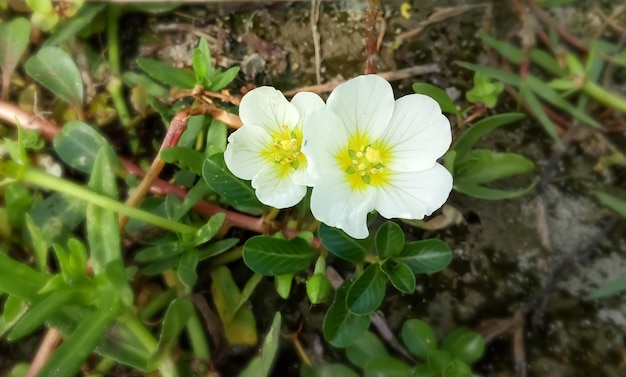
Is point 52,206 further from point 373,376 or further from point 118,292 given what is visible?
point 373,376

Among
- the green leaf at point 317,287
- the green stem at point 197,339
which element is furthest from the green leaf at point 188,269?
the green leaf at point 317,287

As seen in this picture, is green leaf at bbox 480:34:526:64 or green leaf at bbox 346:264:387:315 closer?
green leaf at bbox 346:264:387:315

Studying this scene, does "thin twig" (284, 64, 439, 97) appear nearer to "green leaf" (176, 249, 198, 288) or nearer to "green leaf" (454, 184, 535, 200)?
"green leaf" (454, 184, 535, 200)

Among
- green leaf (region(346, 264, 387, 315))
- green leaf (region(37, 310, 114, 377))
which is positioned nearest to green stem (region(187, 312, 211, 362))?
green leaf (region(37, 310, 114, 377))

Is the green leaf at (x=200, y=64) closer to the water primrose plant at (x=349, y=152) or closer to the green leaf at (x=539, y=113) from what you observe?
the water primrose plant at (x=349, y=152)

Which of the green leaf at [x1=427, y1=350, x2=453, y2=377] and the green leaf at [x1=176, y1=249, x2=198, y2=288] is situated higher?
the green leaf at [x1=176, y1=249, x2=198, y2=288]

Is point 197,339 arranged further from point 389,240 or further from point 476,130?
point 476,130

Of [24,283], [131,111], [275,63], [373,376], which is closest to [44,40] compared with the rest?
[131,111]
